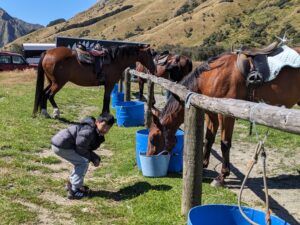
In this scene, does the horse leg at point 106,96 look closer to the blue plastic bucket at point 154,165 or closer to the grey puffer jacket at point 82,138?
the blue plastic bucket at point 154,165

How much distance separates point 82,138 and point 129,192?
993 millimetres

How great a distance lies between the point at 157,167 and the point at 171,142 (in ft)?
1.39

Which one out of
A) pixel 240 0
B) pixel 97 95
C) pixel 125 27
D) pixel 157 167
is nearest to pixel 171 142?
pixel 157 167

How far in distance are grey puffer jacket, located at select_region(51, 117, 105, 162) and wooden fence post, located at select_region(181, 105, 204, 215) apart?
1.29 meters

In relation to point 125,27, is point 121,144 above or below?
below

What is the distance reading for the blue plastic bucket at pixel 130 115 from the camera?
10.5m

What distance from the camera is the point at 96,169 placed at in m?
6.91

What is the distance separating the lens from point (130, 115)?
10.7 m

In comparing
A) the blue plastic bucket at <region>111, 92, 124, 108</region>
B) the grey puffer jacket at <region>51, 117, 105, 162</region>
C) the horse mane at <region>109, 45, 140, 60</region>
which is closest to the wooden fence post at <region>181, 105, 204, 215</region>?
the grey puffer jacket at <region>51, 117, 105, 162</region>

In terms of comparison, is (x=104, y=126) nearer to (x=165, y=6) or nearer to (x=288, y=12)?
(x=288, y=12)

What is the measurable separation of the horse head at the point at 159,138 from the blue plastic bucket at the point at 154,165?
0.13 meters

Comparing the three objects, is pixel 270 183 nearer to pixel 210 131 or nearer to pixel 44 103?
pixel 210 131

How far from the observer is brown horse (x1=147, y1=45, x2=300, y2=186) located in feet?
19.9

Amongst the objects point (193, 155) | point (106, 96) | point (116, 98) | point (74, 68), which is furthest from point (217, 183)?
point (116, 98)
